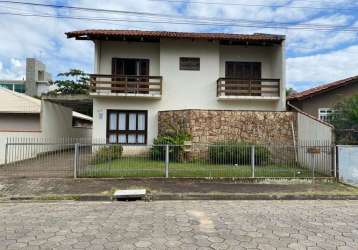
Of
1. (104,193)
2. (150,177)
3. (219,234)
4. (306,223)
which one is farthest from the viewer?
(150,177)

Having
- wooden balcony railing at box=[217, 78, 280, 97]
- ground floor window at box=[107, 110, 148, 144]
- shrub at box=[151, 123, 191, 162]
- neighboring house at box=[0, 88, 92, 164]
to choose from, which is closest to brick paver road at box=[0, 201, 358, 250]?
shrub at box=[151, 123, 191, 162]

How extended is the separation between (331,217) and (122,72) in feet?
52.0

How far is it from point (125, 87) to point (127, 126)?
89.6 inches

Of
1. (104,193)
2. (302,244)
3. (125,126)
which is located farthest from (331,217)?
(125,126)

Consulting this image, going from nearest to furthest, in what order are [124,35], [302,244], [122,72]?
[302,244] → [124,35] → [122,72]

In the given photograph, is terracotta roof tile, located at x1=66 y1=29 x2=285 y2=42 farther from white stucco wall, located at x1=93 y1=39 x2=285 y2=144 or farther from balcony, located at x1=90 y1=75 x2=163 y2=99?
balcony, located at x1=90 y1=75 x2=163 y2=99

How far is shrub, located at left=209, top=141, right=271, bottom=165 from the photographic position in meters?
13.9

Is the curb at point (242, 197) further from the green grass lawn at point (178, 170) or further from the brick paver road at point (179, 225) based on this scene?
the green grass lawn at point (178, 170)

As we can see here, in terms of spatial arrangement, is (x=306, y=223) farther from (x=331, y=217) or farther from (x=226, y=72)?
(x=226, y=72)

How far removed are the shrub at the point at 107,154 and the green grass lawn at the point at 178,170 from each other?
0.78ft

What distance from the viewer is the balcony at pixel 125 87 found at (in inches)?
786

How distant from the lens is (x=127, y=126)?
20719 mm

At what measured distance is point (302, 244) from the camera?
584 centimetres

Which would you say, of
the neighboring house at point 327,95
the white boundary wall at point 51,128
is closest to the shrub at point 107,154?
the white boundary wall at point 51,128
